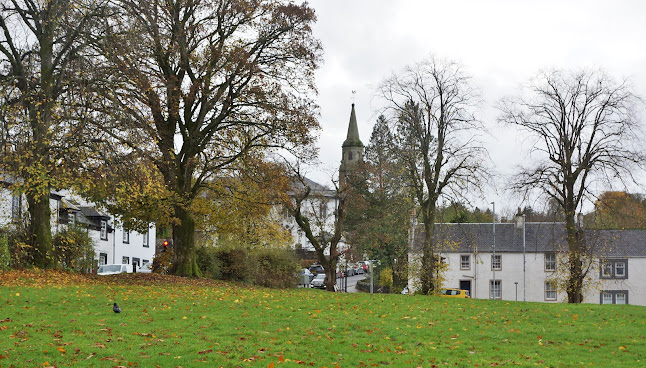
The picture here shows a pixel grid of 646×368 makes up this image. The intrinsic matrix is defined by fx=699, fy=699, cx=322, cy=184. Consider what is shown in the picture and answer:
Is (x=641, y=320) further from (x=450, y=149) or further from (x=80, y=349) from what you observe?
(x=450, y=149)

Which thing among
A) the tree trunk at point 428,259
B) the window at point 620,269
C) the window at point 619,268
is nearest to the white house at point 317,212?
the tree trunk at point 428,259

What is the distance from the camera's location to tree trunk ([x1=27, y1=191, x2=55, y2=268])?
2683cm

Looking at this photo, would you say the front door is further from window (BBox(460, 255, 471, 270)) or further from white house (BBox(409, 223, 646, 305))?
window (BBox(460, 255, 471, 270))

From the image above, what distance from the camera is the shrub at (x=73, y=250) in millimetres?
29734

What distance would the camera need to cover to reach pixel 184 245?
105ft

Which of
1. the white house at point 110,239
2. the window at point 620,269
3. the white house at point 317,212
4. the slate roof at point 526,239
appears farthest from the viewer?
the window at point 620,269

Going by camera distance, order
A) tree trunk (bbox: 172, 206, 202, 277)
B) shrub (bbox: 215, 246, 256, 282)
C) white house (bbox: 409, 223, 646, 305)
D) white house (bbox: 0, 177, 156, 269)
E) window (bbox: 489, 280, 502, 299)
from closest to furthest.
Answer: tree trunk (bbox: 172, 206, 202, 277) < shrub (bbox: 215, 246, 256, 282) < white house (bbox: 0, 177, 156, 269) < white house (bbox: 409, 223, 646, 305) < window (bbox: 489, 280, 502, 299)

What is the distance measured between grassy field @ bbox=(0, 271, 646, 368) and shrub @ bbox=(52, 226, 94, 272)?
5.83 metres

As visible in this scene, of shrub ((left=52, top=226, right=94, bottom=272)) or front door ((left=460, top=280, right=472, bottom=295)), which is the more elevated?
shrub ((left=52, top=226, right=94, bottom=272))

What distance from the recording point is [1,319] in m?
14.7

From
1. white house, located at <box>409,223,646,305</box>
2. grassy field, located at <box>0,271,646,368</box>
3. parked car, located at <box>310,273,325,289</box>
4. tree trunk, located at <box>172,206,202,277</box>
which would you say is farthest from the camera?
parked car, located at <box>310,273,325,289</box>

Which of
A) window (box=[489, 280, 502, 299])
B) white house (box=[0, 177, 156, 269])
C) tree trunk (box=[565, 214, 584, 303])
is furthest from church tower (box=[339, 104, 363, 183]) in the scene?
tree trunk (box=[565, 214, 584, 303])

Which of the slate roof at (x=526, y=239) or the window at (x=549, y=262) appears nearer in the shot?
A: the slate roof at (x=526, y=239)

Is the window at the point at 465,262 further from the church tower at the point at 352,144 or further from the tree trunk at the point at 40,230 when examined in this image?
the tree trunk at the point at 40,230
